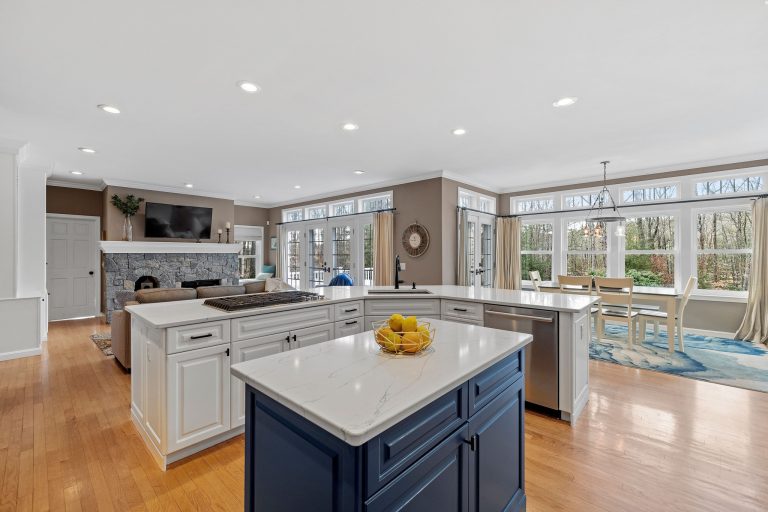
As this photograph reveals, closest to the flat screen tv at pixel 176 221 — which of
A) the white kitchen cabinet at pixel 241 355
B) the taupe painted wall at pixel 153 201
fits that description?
the taupe painted wall at pixel 153 201

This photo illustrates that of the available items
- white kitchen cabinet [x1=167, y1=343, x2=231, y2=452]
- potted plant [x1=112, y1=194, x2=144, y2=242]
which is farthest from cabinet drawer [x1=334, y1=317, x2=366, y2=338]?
potted plant [x1=112, y1=194, x2=144, y2=242]

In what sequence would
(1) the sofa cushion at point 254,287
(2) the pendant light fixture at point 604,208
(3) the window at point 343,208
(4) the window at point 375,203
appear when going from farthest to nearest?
(3) the window at point 343,208, (4) the window at point 375,203, (2) the pendant light fixture at point 604,208, (1) the sofa cushion at point 254,287

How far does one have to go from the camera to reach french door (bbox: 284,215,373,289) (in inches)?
280

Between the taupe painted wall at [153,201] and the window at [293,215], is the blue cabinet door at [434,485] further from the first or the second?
the window at [293,215]

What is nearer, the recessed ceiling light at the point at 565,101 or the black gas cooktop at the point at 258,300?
the black gas cooktop at the point at 258,300

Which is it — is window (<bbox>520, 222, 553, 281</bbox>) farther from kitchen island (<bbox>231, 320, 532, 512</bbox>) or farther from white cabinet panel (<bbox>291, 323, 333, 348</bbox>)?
kitchen island (<bbox>231, 320, 532, 512</bbox>)

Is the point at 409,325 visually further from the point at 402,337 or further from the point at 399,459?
the point at 399,459

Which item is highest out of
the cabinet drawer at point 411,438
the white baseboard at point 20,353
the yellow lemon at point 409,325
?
the yellow lemon at point 409,325

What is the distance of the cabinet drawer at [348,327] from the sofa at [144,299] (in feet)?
5.20

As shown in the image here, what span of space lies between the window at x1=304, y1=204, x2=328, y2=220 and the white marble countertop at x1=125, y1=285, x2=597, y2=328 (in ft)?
15.8

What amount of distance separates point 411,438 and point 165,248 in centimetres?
741

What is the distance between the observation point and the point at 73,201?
6.69 meters

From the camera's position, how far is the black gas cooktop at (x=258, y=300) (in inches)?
96.5

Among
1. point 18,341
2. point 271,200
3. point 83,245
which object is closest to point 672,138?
point 271,200
